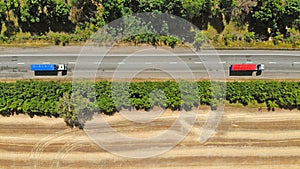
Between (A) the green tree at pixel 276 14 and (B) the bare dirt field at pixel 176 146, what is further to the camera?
(B) the bare dirt field at pixel 176 146

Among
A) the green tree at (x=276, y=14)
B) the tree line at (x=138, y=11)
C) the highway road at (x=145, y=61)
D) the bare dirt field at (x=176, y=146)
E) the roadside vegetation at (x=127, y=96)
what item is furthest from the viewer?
the highway road at (x=145, y=61)

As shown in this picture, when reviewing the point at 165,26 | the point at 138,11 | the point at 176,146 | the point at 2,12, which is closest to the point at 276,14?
the point at 165,26

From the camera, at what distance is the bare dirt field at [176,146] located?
46812 mm

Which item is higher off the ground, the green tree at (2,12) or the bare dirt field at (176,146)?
the green tree at (2,12)

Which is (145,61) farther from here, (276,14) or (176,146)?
(276,14)

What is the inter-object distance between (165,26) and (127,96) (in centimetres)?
1059

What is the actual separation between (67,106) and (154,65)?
42.1ft

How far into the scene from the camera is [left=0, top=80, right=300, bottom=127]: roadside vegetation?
46.3 metres

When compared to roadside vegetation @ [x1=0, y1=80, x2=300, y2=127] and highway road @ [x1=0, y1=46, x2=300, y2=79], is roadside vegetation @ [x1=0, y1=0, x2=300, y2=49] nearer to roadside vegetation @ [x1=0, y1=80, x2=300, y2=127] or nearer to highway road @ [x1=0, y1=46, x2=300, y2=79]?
highway road @ [x1=0, y1=46, x2=300, y2=79]

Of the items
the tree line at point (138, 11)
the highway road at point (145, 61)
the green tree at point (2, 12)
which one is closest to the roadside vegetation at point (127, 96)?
the highway road at point (145, 61)

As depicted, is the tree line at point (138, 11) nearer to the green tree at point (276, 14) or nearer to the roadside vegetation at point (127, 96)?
the green tree at point (276, 14)

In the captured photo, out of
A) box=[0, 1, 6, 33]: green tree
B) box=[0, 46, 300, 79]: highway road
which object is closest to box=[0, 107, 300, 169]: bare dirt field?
box=[0, 46, 300, 79]: highway road

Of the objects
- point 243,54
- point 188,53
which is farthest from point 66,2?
point 243,54

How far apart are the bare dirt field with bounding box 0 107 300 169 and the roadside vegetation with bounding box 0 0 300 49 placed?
10.1 m
